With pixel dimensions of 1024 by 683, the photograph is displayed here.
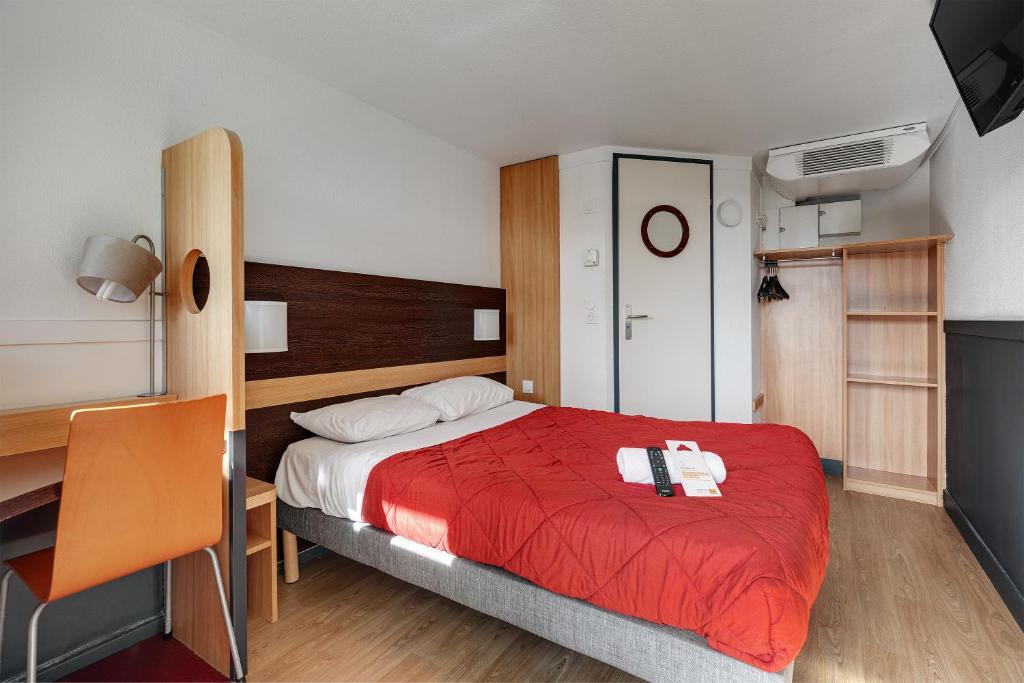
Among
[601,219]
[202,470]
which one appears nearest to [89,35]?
[202,470]

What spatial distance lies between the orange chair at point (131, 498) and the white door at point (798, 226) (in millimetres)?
4070

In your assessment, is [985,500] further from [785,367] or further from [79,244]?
[79,244]

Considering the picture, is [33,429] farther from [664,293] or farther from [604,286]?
[664,293]

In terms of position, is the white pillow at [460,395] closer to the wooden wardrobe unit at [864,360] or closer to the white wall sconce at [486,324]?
the white wall sconce at [486,324]

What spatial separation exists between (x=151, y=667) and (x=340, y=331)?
1.54 metres

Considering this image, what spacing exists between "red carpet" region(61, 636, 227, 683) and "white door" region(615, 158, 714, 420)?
110 inches

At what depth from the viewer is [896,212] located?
374cm

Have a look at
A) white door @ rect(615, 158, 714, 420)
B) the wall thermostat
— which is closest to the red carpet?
white door @ rect(615, 158, 714, 420)

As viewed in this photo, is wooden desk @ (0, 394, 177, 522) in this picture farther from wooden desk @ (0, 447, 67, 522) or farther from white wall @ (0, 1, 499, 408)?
white wall @ (0, 1, 499, 408)

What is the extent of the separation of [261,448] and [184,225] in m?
1.02

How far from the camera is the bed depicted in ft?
4.16

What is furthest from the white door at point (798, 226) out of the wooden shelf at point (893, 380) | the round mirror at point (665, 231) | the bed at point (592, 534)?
the bed at point (592, 534)

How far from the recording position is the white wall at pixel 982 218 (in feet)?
6.94

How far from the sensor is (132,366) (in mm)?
1920
